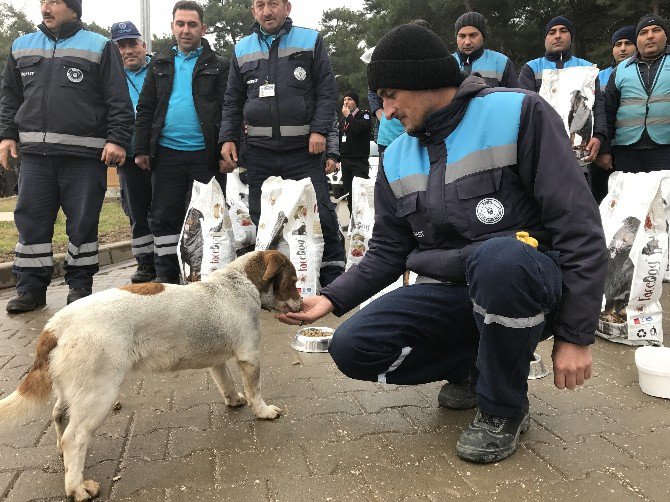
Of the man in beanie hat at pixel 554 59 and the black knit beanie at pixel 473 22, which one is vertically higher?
the black knit beanie at pixel 473 22

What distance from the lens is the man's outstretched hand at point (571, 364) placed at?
7.76ft

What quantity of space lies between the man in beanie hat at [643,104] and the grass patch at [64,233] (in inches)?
258

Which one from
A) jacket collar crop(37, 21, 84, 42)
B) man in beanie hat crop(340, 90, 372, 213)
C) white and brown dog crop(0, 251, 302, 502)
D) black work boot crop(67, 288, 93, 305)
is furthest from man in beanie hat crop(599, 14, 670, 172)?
man in beanie hat crop(340, 90, 372, 213)

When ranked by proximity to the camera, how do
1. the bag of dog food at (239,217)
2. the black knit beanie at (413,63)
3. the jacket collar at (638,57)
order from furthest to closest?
the bag of dog food at (239,217)
the jacket collar at (638,57)
the black knit beanie at (413,63)

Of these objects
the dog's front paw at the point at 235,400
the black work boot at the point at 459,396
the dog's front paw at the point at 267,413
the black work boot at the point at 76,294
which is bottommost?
the black work boot at the point at 76,294

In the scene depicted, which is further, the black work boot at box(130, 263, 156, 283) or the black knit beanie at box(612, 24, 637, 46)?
the black knit beanie at box(612, 24, 637, 46)

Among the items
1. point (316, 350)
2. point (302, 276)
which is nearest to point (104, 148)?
point (302, 276)

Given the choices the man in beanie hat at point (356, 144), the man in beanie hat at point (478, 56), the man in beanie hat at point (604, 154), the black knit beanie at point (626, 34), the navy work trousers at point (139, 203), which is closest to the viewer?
the man in beanie hat at point (604, 154)

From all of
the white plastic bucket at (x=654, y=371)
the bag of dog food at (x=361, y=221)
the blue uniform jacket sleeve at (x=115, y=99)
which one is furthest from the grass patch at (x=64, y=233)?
the white plastic bucket at (x=654, y=371)

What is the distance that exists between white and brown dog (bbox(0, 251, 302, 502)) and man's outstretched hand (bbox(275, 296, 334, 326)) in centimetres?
10

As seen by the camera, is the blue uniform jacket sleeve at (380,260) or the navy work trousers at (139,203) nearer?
the blue uniform jacket sleeve at (380,260)

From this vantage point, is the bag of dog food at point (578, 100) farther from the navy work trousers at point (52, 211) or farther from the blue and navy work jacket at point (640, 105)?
the navy work trousers at point (52, 211)

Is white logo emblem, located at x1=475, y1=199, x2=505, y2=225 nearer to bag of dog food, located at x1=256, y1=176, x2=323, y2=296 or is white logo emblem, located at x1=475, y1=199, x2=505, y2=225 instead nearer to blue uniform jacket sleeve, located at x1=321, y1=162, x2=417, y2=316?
blue uniform jacket sleeve, located at x1=321, y1=162, x2=417, y2=316

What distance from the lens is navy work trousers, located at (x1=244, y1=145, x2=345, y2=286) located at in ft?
18.1
